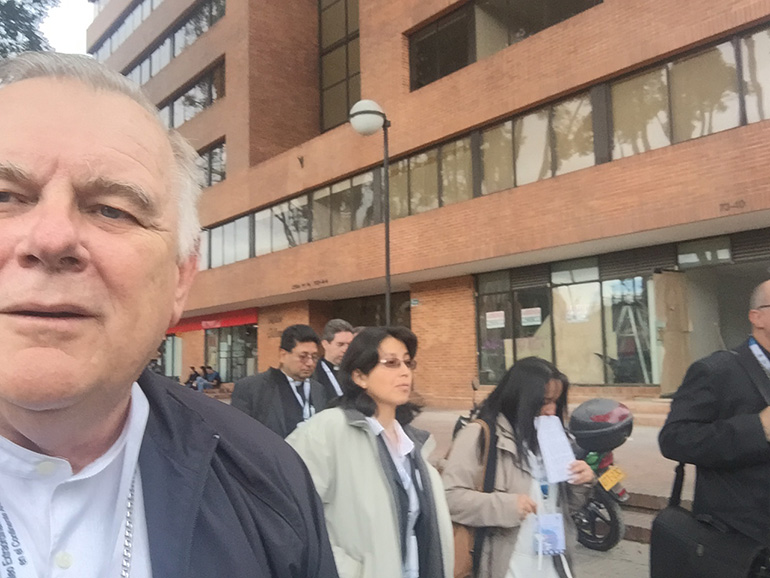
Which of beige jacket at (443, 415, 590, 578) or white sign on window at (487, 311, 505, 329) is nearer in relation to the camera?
beige jacket at (443, 415, 590, 578)

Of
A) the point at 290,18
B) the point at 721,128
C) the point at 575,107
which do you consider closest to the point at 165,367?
the point at 290,18

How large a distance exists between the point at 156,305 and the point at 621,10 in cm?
1437

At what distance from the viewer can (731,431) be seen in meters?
2.72

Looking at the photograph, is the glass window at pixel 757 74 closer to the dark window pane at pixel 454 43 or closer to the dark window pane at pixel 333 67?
the dark window pane at pixel 454 43

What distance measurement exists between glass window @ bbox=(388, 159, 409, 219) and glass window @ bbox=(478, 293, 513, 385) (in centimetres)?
354

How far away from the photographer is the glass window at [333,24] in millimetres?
24578

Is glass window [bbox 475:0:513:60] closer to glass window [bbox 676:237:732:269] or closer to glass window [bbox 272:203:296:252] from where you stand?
glass window [bbox 676:237:732:269]

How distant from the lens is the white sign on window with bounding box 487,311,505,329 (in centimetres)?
1609

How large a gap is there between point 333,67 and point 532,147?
44.1 ft

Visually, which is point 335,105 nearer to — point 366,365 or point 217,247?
point 217,247

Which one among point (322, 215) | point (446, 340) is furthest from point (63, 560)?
point (322, 215)

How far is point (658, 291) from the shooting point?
12.9m

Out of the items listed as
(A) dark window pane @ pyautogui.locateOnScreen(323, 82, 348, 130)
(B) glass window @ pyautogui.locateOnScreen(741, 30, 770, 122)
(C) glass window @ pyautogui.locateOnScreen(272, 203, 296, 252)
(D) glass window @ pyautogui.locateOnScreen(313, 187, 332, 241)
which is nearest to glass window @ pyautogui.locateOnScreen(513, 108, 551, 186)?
(B) glass window @ pyautogui.locateOnScreen(741, 30, 770, 122)

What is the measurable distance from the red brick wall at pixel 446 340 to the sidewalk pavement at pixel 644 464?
3852mm
